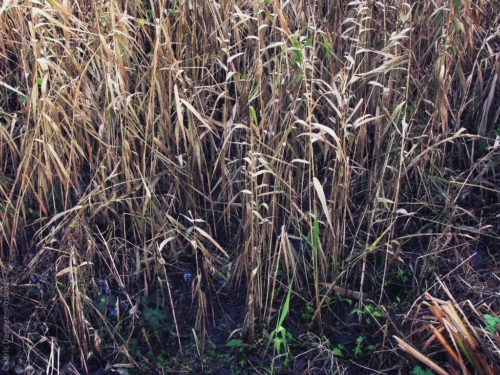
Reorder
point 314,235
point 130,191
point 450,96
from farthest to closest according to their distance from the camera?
point 450,96
point 130,191
point 314,235

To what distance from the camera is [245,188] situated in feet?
6.62

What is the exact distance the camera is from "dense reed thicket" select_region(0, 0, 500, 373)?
1.97 metres

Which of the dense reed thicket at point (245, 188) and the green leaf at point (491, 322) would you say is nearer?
the green leaf at point (491, 322)

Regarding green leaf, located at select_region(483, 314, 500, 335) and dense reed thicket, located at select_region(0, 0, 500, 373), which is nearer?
green leaf, located at select_region(483, 314, 500, 335)

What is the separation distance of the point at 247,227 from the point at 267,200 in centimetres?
19

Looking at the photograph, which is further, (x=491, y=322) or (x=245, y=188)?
(x=245, y=188)

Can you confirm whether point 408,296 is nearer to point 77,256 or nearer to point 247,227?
point 247,227

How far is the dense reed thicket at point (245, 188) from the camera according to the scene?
1.97 metres

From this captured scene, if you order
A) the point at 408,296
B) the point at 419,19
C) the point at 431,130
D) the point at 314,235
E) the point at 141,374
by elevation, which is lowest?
the point at 141,374

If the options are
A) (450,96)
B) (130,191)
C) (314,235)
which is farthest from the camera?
(450,96)

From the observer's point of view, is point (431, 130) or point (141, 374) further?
point (431, 130)

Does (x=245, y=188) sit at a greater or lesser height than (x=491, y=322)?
greater

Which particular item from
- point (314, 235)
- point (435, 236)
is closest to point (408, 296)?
point (435, 236)

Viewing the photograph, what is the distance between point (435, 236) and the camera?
2146mm
